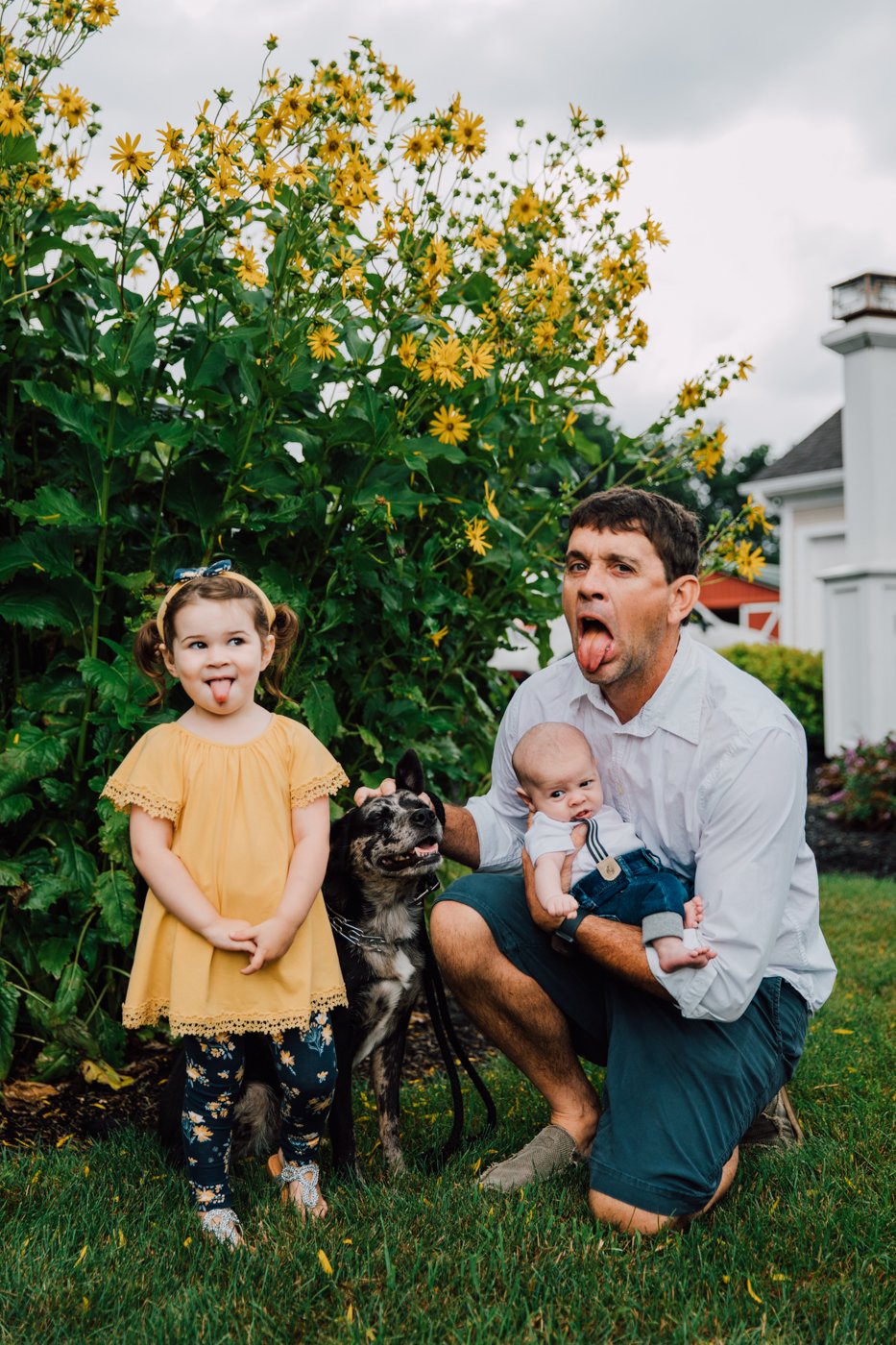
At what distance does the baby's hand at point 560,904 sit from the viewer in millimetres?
2832

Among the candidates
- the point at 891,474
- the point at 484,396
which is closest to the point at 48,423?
the point at 484,396

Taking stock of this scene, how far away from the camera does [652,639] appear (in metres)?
3.01

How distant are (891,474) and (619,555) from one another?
991 cm

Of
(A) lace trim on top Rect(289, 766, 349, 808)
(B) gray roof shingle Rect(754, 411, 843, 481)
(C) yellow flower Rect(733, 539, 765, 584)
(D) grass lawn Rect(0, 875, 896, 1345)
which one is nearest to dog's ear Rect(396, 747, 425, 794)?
(A) lace trim on top Rect(289, 766, 349, 808)

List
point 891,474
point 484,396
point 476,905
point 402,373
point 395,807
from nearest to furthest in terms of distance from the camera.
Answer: point 395,807
point 476,905
point 402,373
point 484,396
point 891,474

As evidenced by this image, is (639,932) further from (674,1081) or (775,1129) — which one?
(775,1129)

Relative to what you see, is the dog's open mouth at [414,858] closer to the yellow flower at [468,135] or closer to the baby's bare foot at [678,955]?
the baby's bare foot at [678,955]

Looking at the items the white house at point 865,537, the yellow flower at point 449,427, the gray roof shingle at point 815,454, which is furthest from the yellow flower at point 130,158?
the gray roof shingle at point 815,454

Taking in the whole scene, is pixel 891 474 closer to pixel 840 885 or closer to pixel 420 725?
pixel 840 885

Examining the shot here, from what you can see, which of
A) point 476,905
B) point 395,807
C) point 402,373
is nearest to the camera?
point 395,807

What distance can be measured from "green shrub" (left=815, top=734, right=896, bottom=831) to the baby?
728cm

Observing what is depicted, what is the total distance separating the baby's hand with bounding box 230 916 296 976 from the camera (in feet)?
8.52

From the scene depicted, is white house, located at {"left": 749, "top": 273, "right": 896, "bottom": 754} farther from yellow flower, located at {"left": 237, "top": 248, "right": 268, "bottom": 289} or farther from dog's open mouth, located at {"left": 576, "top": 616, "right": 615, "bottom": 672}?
yellow flower, located at {"left": 237, "top": 248, "right": 268, "bottom": 289}

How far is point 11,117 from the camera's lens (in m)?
3.05
